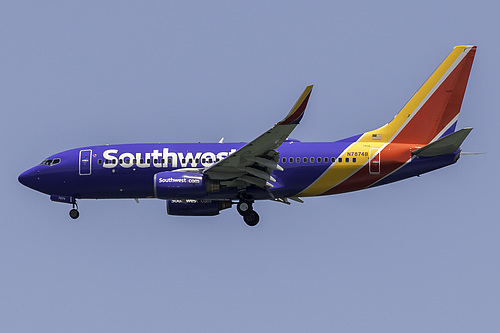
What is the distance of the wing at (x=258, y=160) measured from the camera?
4672 centimetres

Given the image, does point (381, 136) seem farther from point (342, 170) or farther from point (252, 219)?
point (252, 219)

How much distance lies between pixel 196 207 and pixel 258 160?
552cm

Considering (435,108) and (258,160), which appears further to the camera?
(435,108)

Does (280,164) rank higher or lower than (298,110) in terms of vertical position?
lower

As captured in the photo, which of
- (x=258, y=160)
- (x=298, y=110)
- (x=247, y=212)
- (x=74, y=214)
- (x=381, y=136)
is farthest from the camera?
(x=74, y=214)

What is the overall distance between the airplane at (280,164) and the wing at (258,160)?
4cm

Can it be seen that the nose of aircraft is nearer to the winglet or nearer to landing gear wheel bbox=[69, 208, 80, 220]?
landing gear wheel bbox=[69, 208, 80, 220]

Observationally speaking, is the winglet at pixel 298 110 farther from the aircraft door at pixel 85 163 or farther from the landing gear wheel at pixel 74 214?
the landing gear wheel at pixel 74 214

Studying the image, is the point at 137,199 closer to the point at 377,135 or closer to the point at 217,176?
the point at 217,176

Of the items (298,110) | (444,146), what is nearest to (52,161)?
(298,110)

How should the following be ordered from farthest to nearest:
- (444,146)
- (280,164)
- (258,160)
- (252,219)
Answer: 1. (252,219)
2. (280,164)
3. (444,146)
4. (258,160)

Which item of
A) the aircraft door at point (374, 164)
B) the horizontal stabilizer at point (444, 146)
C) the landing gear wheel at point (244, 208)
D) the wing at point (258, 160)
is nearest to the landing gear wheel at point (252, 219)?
the landing gear wheel at point (244, 208)

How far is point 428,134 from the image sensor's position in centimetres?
5159

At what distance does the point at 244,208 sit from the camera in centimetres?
5191
